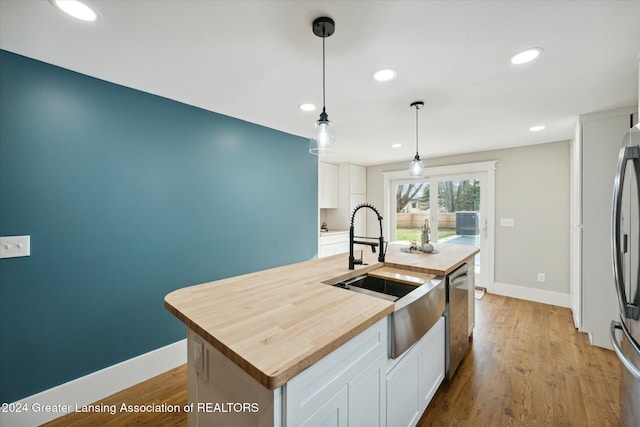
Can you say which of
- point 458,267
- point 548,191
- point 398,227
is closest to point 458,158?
point 548,191

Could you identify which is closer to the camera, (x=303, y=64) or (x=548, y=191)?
(x=303, y=64)

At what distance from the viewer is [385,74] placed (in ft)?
6.27

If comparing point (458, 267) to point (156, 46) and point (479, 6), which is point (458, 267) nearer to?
point (479, 6)

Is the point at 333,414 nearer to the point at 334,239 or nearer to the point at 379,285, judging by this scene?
the point at 379,285

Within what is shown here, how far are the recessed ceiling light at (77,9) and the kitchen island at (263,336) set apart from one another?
4.87 feet

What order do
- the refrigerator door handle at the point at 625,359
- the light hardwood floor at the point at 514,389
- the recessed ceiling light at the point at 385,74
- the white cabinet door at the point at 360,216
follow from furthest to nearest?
the white cabinet door at the point at 360,216
the recessed ceiling light at the point at 385,74
the light hardwood floor at the point at 514,389
the refrigerator door handle at the point at 625,359

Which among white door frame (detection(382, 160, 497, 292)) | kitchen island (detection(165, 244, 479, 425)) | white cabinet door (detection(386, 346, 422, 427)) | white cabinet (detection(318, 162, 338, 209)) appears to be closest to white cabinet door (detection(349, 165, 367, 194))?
white cabinet (detection(318, 162, 338, 209))

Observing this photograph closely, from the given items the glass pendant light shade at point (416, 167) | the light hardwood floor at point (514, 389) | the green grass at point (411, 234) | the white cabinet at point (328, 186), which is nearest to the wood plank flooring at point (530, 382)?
the light hardwood floor at point (514, 389)

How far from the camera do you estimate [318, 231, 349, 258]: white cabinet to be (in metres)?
4.37

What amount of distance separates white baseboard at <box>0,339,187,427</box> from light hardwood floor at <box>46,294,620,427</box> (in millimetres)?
59

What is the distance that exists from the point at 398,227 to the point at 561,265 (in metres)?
2.60

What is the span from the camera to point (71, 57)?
1.71 meters

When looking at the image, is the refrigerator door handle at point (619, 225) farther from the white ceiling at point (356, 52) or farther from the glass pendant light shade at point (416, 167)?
the glass pendant light shade at point (416, 167)

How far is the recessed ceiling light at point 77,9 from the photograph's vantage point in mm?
1267
